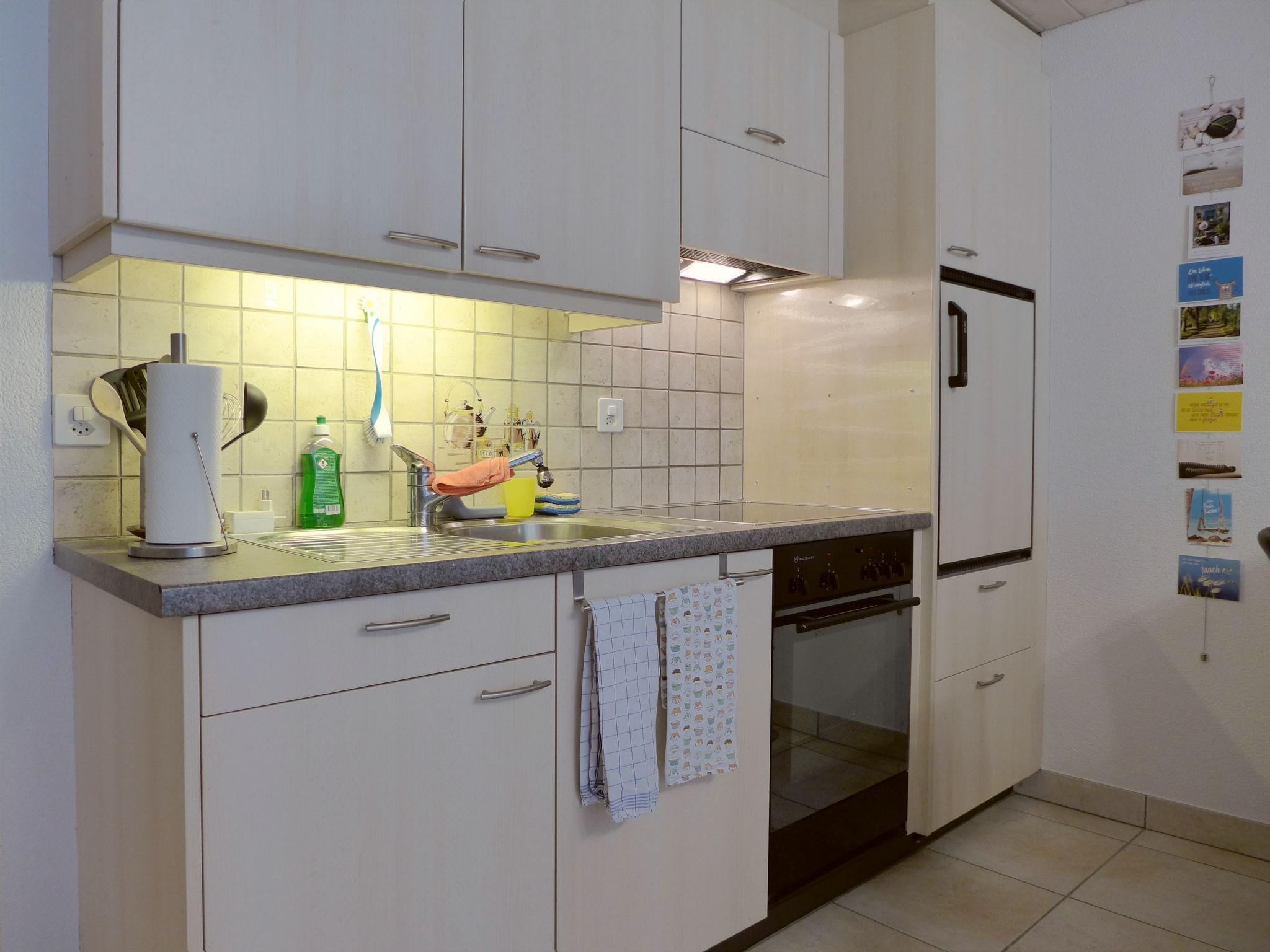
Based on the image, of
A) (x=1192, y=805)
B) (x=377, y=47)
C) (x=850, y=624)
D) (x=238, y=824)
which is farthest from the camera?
(x=1192, y=805)

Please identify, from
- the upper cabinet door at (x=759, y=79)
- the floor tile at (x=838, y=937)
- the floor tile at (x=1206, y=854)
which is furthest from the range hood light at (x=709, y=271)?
the floor tile at (x=1206, y=854)

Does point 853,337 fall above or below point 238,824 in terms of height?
above

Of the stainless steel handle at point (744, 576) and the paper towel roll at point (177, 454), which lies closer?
the paper towel roll at point (177, 454)

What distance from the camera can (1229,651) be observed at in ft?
8.10

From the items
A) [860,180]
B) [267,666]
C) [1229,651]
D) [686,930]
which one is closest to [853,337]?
[860,180]

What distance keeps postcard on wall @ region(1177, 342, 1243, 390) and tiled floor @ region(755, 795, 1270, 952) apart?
1283 mm

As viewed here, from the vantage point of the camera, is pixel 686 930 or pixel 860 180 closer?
pixel 686 930

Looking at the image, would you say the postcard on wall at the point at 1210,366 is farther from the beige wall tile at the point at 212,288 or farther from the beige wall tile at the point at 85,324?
the beige wall tile at the point at 85,324

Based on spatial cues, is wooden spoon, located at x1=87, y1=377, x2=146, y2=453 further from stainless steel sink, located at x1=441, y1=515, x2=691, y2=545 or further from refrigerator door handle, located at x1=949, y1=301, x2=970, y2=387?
refrigerator door handle, located at x1=949, y1=301, x2=970, y2=387

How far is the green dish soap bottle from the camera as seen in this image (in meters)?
1.79

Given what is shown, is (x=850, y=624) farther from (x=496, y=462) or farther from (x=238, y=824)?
(x=238, y=824)

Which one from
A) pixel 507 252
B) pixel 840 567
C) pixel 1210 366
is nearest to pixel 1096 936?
pixel 840 567

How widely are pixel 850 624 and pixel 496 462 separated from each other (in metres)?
0.91

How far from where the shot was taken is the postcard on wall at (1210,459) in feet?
8.05
